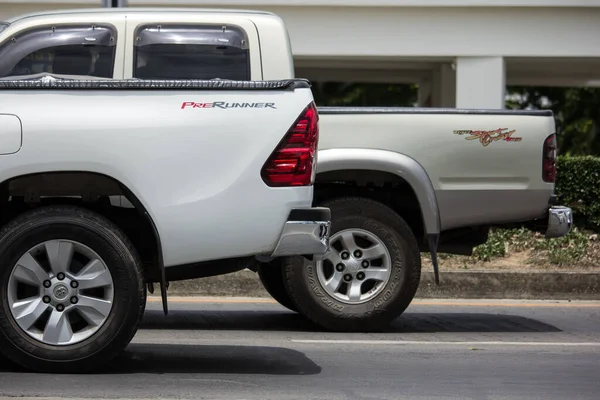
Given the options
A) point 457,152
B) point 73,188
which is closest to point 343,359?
point 73,188

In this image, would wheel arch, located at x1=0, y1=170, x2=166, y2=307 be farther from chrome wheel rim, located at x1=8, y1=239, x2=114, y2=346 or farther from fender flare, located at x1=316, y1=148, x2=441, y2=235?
fender flare, located at x1=316, y1=148, x2=441, y2=235

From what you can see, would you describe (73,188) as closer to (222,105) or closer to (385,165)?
(222,105)

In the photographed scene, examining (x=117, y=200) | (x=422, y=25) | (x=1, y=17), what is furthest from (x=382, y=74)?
(x=117, y=200)

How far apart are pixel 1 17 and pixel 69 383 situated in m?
11.8

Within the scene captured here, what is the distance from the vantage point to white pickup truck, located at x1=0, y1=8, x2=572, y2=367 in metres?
6.25

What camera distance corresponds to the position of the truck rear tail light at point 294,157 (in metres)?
6.33

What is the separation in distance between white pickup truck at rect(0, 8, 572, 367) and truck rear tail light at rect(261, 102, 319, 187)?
1 centimetres

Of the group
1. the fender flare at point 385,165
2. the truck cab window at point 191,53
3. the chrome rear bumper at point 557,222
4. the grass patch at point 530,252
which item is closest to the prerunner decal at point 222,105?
the truck cab window at point 191,53

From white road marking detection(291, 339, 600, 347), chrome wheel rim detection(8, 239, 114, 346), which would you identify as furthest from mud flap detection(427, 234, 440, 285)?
chrome wheel rim detection(8, 239, 114, 346)

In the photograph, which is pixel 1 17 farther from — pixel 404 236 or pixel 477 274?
pixel 404 236

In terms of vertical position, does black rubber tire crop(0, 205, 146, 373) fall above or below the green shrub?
above

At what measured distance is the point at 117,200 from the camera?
6.68 m

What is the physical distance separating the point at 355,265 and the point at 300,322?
32.2 inches

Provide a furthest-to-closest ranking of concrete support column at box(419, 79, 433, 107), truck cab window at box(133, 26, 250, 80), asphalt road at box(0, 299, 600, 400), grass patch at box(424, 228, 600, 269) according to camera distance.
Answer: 1. concrete support column at box(419, 79, 433, 107)
2. grass patch at box(424, 228, 600, 269)
3. truck cab window at box(133, 26, 250, 80)
4. asphalt road at box(0, 299, 600, 400)
